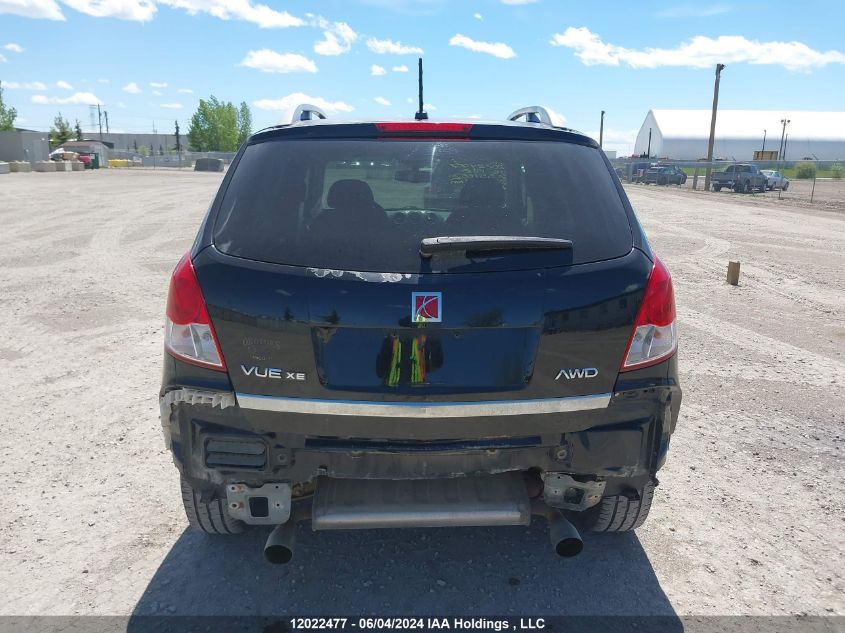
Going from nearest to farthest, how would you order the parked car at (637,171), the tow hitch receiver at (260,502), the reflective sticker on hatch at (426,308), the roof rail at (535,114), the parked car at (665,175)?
the reflective sticker on hatch at (426,308) → the tow hitch receiver at (260,502) → the roof rail at (535,114) → the parked car at (665,175) → the parked car at (637,171)

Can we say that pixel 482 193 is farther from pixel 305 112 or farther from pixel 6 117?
pixel 6 117

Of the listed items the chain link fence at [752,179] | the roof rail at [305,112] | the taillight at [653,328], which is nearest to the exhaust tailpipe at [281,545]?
the taillight at [653,328]

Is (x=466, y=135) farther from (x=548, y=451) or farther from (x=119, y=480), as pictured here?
(x=119, y=480)

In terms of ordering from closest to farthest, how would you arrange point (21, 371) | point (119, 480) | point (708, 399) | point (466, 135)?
1. point (466, 135)
2. point (119, 480)
3. point (708, 399)
4. point (21, 371)

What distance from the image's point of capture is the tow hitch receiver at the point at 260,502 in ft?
8.61

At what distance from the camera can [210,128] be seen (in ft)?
360

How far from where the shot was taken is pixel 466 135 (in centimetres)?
277

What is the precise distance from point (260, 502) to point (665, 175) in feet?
163

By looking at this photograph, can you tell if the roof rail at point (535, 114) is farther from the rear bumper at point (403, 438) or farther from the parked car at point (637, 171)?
the parked car at point (637, 171)

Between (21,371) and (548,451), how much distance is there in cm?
497

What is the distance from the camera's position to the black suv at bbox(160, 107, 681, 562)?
7.88ft

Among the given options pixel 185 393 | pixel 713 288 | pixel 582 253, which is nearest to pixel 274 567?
pixel 185 393

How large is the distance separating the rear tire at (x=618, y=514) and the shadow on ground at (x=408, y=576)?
0.13 metres

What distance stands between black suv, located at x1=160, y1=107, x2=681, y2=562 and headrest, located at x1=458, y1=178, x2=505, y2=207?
0.11ft
